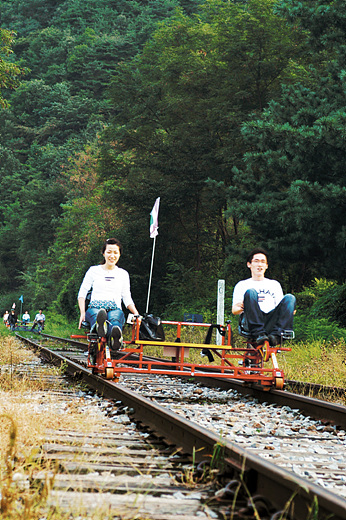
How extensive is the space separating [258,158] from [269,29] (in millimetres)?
10266

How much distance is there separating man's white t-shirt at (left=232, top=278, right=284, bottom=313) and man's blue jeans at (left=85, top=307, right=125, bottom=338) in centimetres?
144

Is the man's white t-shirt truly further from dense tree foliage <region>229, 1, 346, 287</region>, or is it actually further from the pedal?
dense tree foliage <region>229, 1, 346, 287</region>

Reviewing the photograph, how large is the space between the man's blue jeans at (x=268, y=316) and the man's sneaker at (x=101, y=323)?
5.59 ft

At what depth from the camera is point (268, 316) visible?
812 centimetres

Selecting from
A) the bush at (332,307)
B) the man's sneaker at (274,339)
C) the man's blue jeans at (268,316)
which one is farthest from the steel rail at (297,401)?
the bush at (332,307)

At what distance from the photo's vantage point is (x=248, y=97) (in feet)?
95.3

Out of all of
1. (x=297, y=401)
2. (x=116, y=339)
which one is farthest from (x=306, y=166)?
(x=297, y=401)

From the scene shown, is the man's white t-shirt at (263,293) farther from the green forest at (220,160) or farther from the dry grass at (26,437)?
the green forest at (220,160)

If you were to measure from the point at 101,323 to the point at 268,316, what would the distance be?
2038 mm

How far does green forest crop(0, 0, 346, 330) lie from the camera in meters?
18.8

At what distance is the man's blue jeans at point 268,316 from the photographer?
7879 millimetres


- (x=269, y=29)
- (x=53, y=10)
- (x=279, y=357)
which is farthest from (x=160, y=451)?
(x=53, y=10)

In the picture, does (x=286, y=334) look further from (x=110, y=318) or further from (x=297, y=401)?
(x=110, y=318)

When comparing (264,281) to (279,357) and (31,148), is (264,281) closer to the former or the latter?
(279,357)
